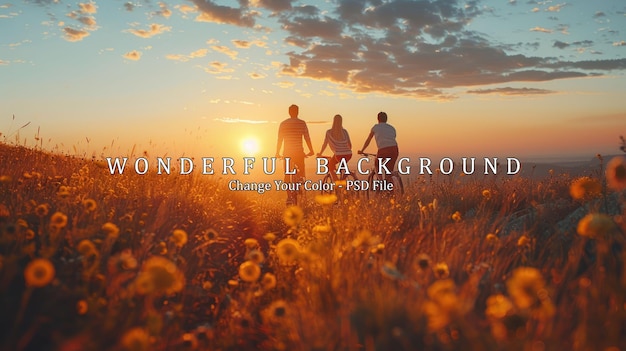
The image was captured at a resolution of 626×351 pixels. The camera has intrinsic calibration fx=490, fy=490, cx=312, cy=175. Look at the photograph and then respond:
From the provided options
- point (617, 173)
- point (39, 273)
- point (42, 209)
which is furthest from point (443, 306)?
point (42, 209)

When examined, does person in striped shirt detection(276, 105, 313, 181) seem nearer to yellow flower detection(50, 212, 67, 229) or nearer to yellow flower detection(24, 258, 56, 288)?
yellow flower detection(50, 212, 67, 229)

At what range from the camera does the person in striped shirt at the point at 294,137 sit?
435 inches

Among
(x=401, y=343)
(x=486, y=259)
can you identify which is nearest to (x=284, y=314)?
(x=401, y=343)

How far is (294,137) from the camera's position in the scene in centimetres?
1106

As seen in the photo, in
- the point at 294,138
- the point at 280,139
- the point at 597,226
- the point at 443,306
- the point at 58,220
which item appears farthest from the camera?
the point at 280,139

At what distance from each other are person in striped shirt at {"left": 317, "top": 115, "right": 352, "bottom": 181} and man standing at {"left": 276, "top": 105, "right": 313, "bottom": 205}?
814mm

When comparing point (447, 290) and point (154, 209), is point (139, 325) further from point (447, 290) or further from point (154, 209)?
point (154, 209)

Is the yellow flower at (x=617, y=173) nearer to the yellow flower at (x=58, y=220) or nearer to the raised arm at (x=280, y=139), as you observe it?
the yellow flower at (x=58, y=220)

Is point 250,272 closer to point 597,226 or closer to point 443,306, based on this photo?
point 443,306

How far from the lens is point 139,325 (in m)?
3.21

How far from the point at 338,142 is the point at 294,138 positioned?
51.6 inches

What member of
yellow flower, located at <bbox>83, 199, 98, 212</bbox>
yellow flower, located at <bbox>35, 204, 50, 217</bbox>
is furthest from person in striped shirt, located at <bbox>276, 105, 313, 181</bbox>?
yellow flower, located at <bbox>35, 204, 50, 217</bbox>

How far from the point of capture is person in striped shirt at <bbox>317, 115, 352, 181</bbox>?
38.9 ft

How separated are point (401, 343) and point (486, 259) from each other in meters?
2.23
